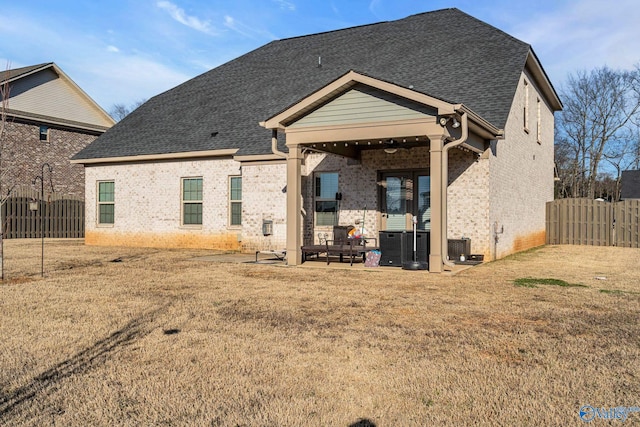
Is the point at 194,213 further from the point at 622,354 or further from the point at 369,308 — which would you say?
the point at 622,354

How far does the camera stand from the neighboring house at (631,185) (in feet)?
91.7

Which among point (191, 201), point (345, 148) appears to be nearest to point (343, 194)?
point (345, 148)

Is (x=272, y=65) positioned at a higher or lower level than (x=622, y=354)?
higher

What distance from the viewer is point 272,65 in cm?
2277

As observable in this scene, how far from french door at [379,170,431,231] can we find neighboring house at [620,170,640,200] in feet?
60.4

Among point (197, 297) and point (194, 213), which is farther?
point (194, 213)

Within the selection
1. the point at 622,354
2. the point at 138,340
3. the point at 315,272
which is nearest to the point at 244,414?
the point at 138,340

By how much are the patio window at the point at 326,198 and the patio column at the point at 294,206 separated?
3.13 meters

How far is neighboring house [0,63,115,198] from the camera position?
27.0m

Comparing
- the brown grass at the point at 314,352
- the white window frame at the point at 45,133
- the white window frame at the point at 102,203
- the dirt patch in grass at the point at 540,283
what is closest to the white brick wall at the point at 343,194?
the white window frame at the point at 102,203

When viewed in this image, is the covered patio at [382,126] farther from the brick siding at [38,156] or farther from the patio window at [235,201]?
the brick siding at [38,156]

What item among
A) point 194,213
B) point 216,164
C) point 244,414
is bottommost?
point 244,414

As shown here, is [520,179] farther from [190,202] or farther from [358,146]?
[190,202]

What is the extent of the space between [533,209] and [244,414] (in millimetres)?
17265
